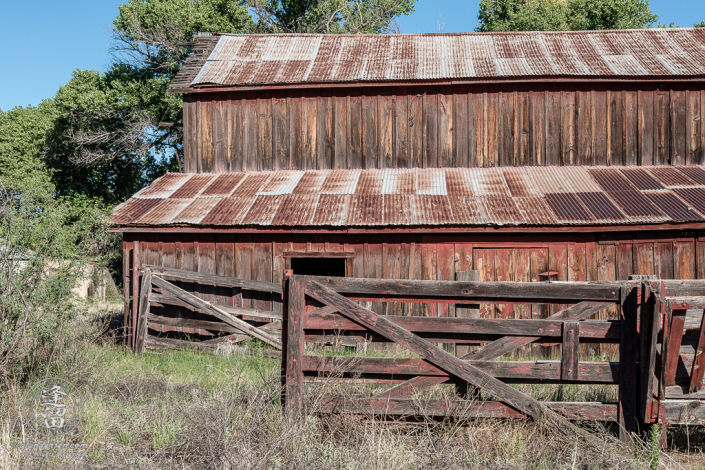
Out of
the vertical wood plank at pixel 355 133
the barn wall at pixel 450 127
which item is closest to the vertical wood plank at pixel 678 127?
the barn wall at pixel 450 127

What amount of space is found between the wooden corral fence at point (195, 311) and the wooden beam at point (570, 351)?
17.3 feet

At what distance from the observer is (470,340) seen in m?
4.73

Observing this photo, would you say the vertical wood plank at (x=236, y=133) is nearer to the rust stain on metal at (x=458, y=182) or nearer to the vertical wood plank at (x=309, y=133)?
the vertical wood plank at (x=309, y=133)

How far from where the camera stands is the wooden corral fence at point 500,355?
14.5ft

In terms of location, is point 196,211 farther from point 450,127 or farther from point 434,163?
point 450,127

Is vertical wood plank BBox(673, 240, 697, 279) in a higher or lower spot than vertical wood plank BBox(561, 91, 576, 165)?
lower

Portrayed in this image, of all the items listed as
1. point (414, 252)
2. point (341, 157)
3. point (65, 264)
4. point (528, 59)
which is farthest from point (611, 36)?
point (65, 264)

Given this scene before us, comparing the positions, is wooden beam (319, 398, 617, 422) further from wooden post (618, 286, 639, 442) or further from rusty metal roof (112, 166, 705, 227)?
rusty metal roof (112, 166, 705, 227)

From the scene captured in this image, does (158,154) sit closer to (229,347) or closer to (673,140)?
(229,347)

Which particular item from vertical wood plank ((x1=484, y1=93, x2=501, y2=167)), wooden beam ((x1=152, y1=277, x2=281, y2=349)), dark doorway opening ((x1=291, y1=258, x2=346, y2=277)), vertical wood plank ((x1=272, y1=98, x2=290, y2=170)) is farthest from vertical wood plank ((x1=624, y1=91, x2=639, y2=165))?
wooden beam ((x1=152, y1=277, x2=281, y2=349))

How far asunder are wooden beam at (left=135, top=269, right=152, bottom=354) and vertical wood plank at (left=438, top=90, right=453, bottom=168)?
23.2 feet

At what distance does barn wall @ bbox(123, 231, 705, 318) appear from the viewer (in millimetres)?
9289

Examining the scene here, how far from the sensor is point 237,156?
12609 mm

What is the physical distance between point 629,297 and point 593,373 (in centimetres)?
76
